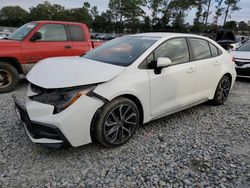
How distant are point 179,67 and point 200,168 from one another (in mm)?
1623

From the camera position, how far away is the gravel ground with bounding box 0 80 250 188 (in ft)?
8.05

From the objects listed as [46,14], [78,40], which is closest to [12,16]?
[46,14]

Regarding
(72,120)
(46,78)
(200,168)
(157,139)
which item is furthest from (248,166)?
(46,78)

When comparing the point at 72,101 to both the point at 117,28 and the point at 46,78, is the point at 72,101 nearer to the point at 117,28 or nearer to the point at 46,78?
→ the point at 46,78

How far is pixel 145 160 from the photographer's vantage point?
9.25 ft

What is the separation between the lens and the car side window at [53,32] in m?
5.84

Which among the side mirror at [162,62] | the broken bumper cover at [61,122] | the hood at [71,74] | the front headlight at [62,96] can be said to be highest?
the side mirror at [162,62]

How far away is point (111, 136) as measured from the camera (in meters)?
2.98

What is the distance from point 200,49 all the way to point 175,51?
2.50 feet

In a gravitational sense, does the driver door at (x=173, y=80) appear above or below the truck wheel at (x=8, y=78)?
above

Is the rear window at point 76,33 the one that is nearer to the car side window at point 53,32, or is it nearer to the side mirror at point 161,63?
the car side window at point 53,32

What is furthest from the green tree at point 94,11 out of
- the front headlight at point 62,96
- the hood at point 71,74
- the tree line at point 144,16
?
the front headlight at point 62,96

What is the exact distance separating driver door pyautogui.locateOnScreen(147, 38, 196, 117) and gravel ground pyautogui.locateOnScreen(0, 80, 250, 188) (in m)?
0.45

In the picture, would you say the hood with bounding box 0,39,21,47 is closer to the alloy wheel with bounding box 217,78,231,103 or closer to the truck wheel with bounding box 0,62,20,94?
the truck wheel with bounding box 0,62,20,94
